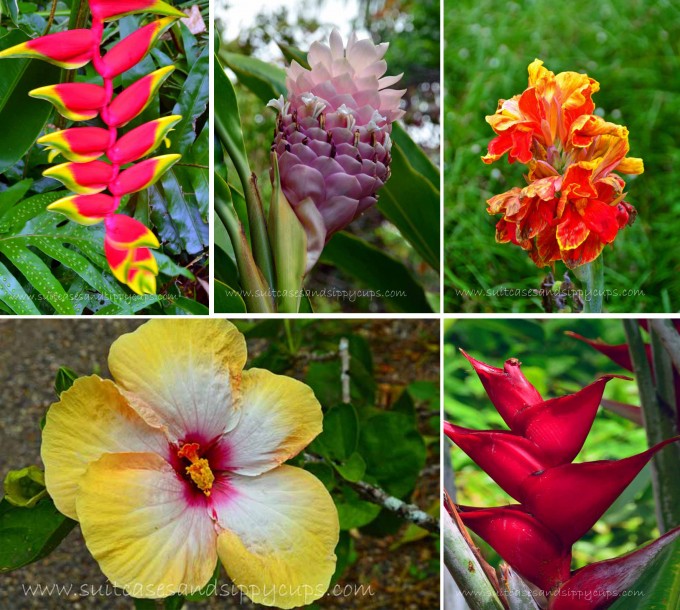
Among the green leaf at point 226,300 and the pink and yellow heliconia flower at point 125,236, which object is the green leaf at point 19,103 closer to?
the pink and yellow heliconia flower at point 125,236

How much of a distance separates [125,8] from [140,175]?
15cm

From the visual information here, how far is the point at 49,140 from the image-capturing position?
0.69 meters

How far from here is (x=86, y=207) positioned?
72 centimetres

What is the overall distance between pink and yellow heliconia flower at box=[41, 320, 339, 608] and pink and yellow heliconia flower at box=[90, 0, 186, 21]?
276mm

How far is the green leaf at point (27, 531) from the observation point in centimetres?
67

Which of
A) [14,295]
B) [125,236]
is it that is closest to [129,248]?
[125,236]

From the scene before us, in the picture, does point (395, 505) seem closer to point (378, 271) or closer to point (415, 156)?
point (378, 271)

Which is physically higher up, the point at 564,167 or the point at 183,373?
the point at 564,167

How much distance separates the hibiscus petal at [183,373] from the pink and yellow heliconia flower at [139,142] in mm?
151

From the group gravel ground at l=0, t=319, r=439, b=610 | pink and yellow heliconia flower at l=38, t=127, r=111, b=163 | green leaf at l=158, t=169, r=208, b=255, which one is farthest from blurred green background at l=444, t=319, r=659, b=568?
pink and yellow heliconia flower at l=38, t=127, r=111, b=163

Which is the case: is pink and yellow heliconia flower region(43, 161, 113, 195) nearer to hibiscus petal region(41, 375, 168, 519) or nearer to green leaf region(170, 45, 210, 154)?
green leaf region(170, 45, 210, 154)

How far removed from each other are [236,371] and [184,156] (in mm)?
209

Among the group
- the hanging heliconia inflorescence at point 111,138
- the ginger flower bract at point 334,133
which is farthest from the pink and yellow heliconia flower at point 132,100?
the ginger flower bract at point 334,133

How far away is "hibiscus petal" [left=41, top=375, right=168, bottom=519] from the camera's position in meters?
0.66
